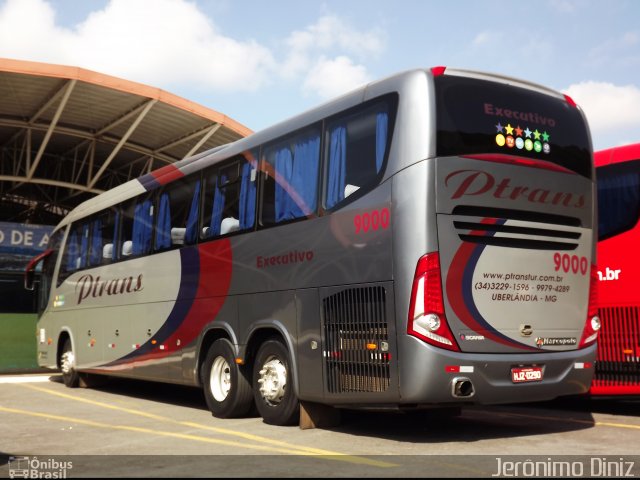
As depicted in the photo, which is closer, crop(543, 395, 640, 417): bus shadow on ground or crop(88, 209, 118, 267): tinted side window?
crop(543, 395, 640, 417): bus shadow on ground

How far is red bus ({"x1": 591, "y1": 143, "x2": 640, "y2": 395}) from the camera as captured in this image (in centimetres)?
973

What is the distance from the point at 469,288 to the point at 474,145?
132 centimetres

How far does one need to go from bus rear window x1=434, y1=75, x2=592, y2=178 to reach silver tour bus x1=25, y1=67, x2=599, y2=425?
2 cm

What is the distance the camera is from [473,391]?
7328mm

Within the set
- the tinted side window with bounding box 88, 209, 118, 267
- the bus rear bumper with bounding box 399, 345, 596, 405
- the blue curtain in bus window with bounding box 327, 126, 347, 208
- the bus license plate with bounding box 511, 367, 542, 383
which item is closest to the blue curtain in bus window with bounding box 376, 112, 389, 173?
the blue curtain in bus window with bounding box 327, 126, 347, 208

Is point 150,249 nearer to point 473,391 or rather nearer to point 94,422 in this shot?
point 94,422

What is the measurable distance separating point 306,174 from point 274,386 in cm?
236

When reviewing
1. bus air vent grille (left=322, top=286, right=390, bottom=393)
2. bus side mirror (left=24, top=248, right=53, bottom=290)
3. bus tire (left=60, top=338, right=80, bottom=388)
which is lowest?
bus tire (left=60, top=338, right=80, bottom=388)

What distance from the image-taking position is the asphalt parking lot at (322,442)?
625 centimetres

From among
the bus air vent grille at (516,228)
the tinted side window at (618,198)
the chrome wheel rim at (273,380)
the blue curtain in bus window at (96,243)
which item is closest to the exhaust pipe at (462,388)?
the bus air vent grille at (516,228)

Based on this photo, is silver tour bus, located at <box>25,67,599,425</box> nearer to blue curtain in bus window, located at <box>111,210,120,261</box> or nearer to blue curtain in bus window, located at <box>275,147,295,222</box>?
blue curtain in bus window, located at <box>275,147,295,222</box>

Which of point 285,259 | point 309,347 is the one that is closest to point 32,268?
point 285,259

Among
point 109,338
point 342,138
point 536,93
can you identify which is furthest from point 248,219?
point 109,338

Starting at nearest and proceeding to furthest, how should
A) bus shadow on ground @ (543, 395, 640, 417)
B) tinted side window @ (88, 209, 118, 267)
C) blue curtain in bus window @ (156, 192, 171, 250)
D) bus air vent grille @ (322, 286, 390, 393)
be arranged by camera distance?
1. bus air vent grille @ (322, 286, 390, 393)
2. bus shadow on ground @ (543, 395, 640, 417)
3. blue curtain in bus window @ (156, 192, 171, 250)
4. tinted side window @ (88, 209, 118, 267)
